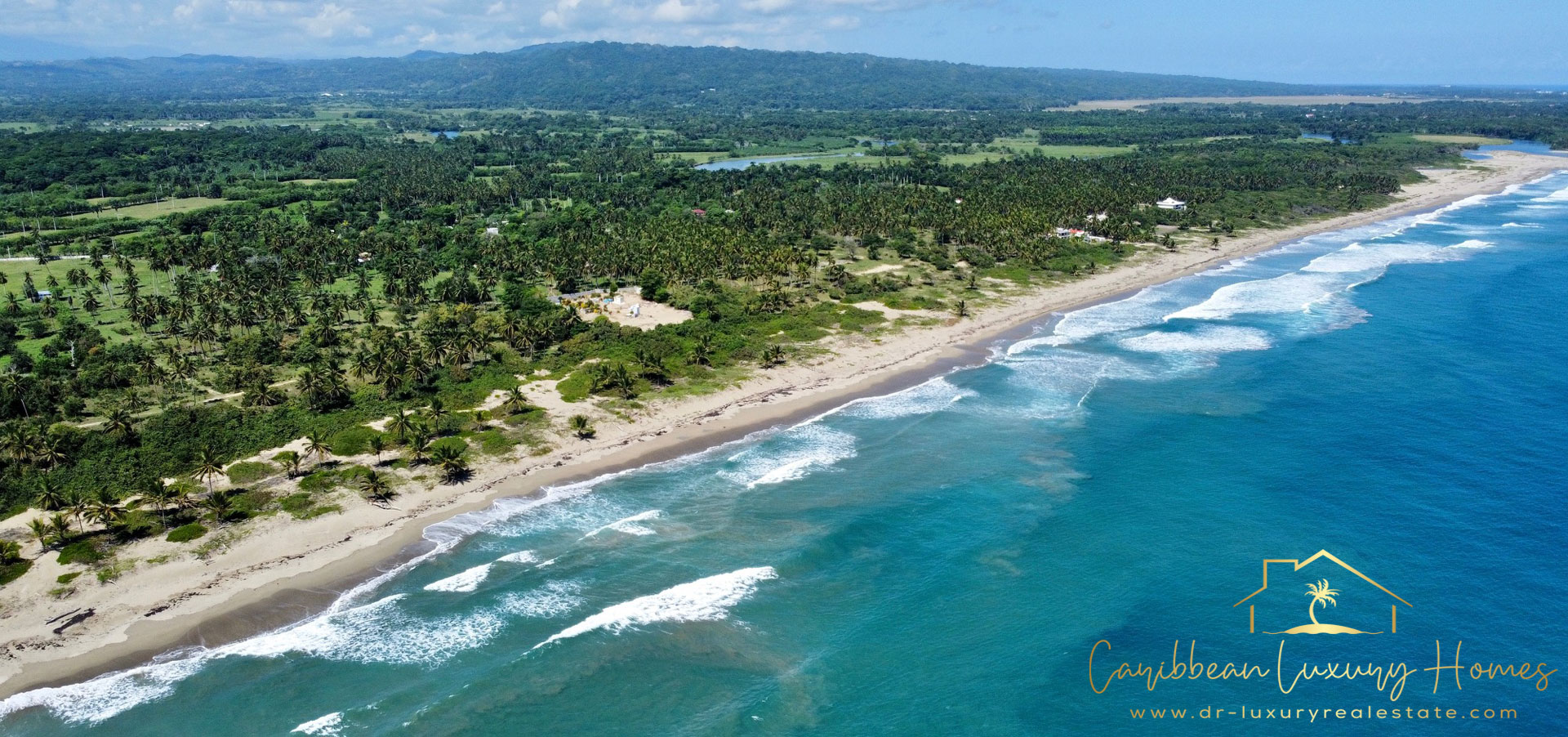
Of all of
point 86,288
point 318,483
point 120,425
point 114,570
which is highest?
point 86,288

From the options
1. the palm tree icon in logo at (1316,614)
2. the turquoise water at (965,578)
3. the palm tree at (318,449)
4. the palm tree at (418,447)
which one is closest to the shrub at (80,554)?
the turquoise water at (965,578)

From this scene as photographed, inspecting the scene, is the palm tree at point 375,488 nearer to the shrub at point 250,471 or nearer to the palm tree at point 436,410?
the shrub at point 250,471

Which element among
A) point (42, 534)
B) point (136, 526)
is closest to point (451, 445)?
point (136, 526)

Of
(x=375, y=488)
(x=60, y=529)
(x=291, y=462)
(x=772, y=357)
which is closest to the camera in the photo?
(x=60, y=529)

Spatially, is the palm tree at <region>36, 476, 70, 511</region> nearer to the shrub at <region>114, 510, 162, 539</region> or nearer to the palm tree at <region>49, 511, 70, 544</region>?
the palm tree at <region>49, 511, 70, 544</region>

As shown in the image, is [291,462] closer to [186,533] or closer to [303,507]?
[303,507]

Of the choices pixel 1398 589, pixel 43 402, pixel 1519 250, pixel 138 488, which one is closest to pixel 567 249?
pixel 43 402

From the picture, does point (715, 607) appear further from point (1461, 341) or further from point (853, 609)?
point (1461, 341)
